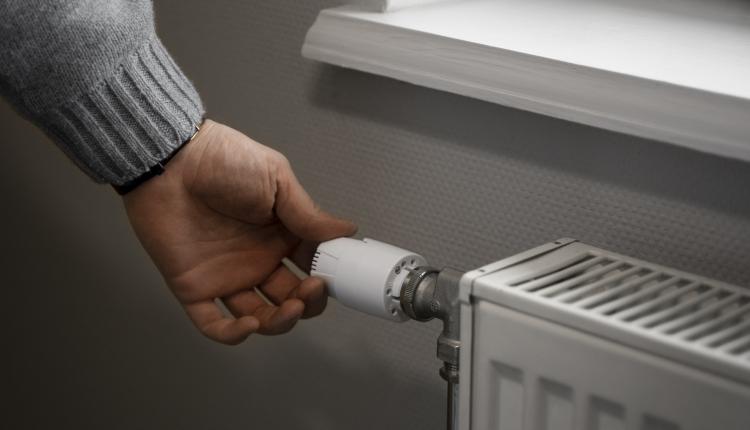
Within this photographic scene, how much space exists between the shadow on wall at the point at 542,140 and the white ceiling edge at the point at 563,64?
1.6 inches

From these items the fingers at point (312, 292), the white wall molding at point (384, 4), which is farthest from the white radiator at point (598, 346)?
the white wall molding at point (384, 4)

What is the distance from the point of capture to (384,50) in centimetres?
77

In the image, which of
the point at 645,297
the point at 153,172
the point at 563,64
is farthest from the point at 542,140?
the point at 153,172

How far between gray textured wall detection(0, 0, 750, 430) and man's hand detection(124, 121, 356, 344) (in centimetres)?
11

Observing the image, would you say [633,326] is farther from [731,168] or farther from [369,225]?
[369,225]

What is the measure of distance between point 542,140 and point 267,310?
0.25 metres

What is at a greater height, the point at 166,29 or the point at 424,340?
the point at 166,29

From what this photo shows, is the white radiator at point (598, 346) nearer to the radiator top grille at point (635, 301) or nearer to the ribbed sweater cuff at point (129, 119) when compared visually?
the radiator top grille at point (635, 301)

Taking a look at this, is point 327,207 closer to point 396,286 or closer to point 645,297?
point 396,286

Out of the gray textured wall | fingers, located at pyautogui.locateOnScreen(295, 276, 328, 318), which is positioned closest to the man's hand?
fingers, located at pyautogui.locateOnScreen(295, 276, 328, 318)

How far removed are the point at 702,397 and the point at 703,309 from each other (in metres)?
0.08

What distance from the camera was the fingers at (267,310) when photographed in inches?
28.9

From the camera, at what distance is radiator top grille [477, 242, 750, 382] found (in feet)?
1.72

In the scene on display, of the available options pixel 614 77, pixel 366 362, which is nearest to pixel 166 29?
pixel 366 362
